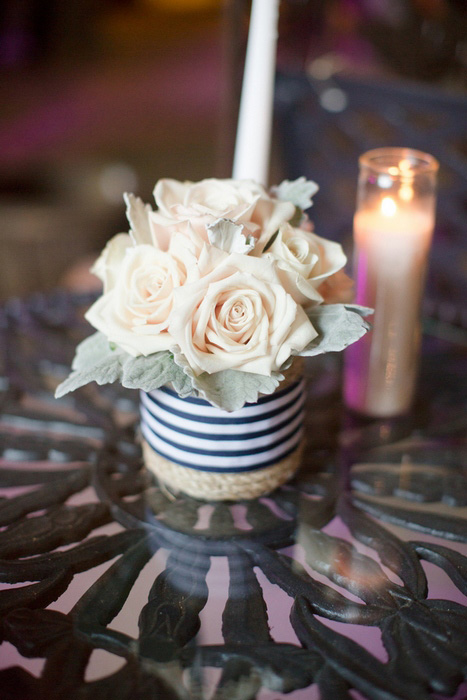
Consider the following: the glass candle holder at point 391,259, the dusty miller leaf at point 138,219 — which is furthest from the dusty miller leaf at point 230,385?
the glass candle holder at point 391,259

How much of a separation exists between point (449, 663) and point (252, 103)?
52 centimetres

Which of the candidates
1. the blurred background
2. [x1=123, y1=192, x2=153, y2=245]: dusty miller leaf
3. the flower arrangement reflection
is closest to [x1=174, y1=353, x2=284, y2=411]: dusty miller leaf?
the flower arrangement reflection

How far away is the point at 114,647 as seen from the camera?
1.31 feet

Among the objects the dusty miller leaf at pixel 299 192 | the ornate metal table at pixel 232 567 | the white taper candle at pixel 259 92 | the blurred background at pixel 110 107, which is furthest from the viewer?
the blurred background at pixel 110 107

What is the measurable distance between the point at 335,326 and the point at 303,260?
5 cm

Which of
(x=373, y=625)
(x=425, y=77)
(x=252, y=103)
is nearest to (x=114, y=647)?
(x=373, y=625)

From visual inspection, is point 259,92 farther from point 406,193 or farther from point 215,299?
point 215,299

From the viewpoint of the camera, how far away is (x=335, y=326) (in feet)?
1.49

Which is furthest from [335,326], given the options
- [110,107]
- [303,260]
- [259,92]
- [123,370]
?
[110,107]

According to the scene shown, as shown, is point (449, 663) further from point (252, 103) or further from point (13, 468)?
point (252, 103)

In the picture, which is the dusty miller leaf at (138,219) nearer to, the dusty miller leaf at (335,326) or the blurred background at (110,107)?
the dusty miller leaf at (335,326)

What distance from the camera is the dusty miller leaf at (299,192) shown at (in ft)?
1.67

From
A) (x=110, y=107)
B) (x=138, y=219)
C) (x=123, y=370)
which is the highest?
(x=110, y=107)

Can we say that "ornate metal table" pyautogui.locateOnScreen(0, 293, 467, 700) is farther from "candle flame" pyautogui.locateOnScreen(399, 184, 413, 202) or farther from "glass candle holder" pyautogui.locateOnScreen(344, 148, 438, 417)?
"candle flame" pyautogui.locateOnScreen(399, 184, 413, 202)
